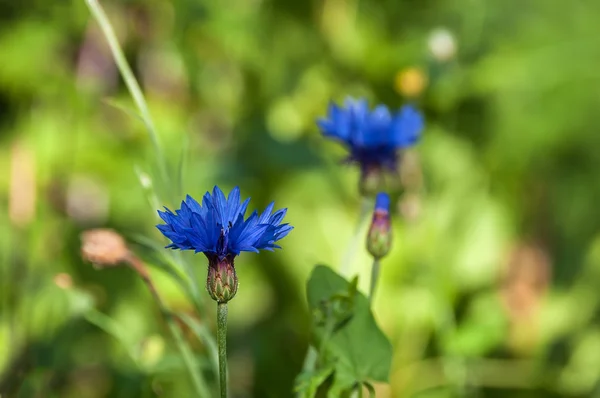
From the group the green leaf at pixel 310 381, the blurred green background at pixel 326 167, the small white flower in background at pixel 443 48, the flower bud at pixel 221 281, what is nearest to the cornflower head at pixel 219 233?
the flower bud at pixel 221 281

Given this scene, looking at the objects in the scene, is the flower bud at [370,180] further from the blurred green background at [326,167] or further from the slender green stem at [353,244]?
the blurred green background at [326,167]

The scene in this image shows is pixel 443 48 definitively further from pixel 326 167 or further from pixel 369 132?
pixel 326 167

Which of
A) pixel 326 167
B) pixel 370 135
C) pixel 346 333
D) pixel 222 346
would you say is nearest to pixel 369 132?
pixel 370 135

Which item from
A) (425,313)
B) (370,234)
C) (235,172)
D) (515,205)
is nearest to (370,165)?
(370,234)

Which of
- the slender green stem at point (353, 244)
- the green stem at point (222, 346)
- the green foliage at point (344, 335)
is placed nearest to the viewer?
the green stem at point (222, 346)

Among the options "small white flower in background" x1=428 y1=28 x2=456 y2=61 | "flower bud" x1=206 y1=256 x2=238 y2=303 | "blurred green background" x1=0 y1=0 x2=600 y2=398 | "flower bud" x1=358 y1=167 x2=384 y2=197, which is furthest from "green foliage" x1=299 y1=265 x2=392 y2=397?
"small white flower in background" x1=428 y1=28 x2=456 y2=61

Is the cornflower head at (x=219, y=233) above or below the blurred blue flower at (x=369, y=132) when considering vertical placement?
below
